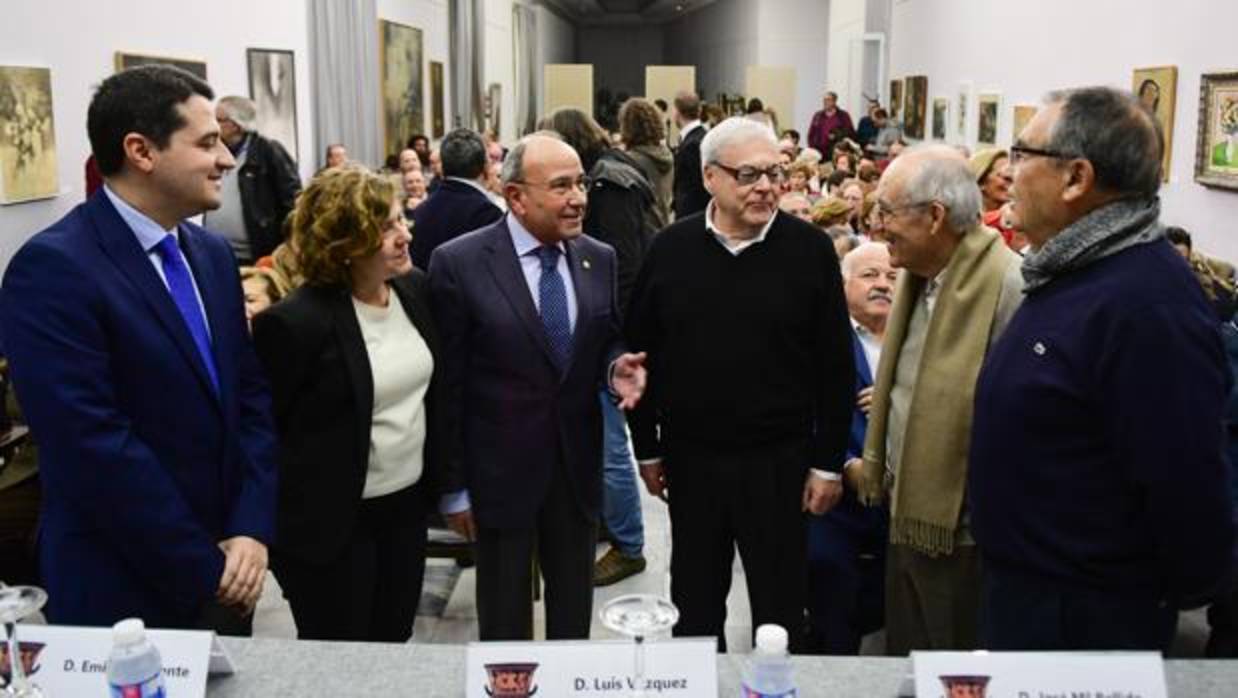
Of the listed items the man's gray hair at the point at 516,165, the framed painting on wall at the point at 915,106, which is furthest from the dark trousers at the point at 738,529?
the framed painting on wall at the point at 915,106

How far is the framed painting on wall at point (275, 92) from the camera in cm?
951

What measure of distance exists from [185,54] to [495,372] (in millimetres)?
6311

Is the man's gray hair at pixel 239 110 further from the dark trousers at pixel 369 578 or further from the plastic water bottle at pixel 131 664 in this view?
the plastic water bottle at pixel 131 664

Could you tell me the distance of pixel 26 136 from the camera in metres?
5.91

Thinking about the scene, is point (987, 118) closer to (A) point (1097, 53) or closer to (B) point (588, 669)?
(A) point (1097, 53)

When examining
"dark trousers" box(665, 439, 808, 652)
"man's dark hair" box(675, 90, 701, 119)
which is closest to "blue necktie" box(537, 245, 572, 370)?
"dark trousers" box(665, 439, 808, 652)

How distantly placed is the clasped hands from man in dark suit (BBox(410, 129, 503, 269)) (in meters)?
3.02

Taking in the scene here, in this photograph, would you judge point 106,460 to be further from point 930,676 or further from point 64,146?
point 64,146

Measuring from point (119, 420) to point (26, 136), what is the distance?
14.7 feet

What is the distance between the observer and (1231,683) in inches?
75.9

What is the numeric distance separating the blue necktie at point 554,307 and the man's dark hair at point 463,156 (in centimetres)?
242

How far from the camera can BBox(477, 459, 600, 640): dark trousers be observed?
323cm

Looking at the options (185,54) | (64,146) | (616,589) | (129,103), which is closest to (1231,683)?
(129,103)

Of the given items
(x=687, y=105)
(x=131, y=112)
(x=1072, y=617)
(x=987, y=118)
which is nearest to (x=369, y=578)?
(x=131, y=112)
